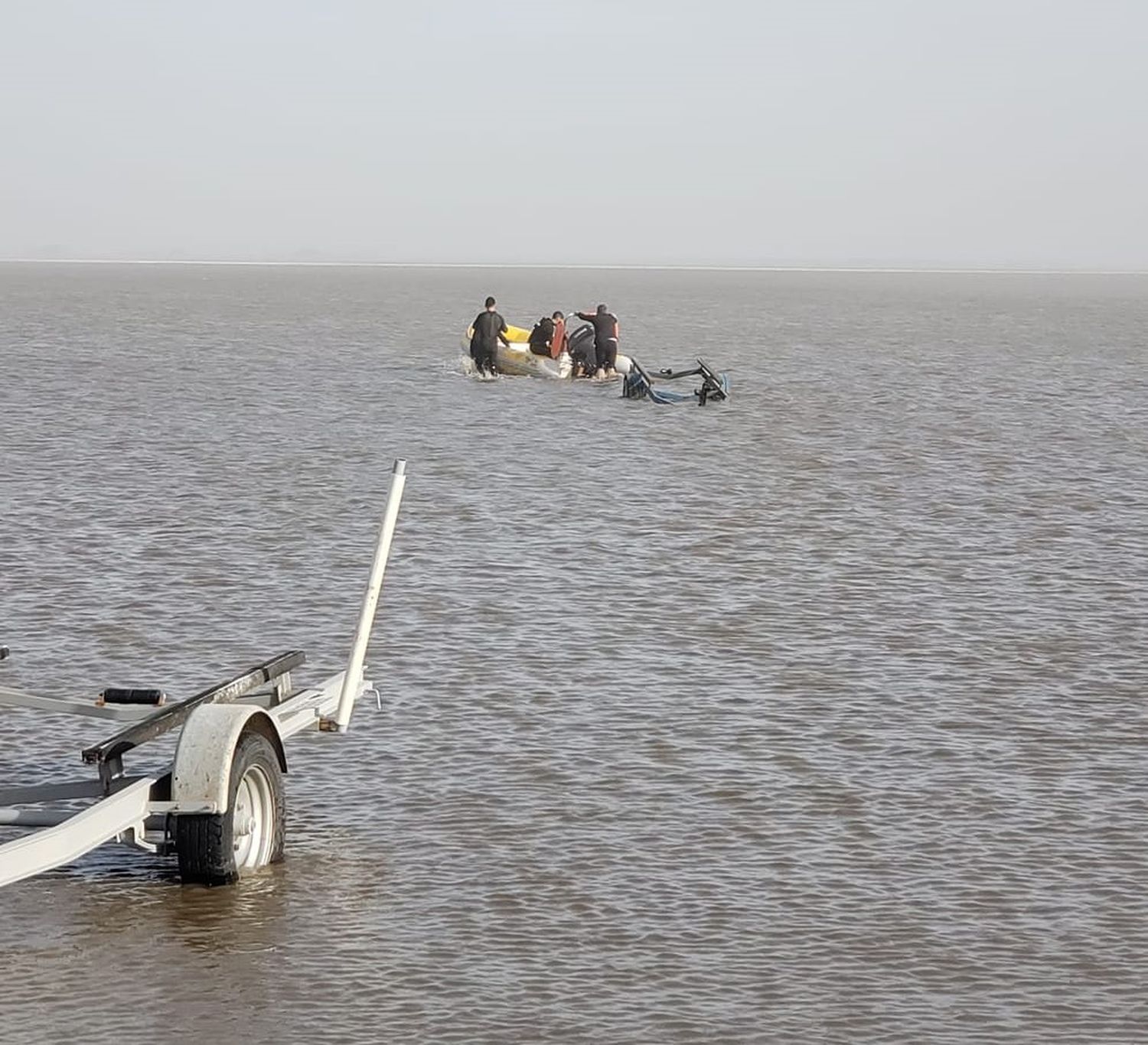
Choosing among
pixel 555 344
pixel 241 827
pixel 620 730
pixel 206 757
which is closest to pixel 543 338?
pixel 555 344

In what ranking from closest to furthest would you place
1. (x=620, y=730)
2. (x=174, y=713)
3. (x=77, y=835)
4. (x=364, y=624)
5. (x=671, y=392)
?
1. (x=77, y=835)
2. (x=174, y=713)
3. (x=364, y=624)
4. (x=620, y=730)
5. (x=671, y=392)

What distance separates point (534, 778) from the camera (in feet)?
38.4

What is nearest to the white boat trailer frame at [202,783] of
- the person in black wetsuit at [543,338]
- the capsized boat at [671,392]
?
the capsized boat at [671,392]

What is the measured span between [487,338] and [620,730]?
3117 centimetres

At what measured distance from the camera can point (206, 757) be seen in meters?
9.06

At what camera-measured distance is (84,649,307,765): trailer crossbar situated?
374 inches

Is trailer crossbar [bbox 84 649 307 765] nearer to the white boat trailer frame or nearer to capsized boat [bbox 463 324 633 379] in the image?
the white boat trailer frame

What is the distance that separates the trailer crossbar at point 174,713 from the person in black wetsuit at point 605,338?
3185 centimetres

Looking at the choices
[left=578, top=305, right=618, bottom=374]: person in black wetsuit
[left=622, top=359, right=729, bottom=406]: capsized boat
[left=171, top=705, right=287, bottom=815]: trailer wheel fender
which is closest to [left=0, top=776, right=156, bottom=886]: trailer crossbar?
[left=171, top=705, right=287, bottom=815]: trailer wheel fender

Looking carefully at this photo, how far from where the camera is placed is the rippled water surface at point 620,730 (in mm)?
8484

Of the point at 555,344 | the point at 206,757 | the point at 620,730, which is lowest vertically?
the point at 555,344

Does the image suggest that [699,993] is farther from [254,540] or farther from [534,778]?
[254,540]

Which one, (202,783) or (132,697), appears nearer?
(202,783)

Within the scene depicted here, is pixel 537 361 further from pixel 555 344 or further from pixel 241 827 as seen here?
pixel 241 827
